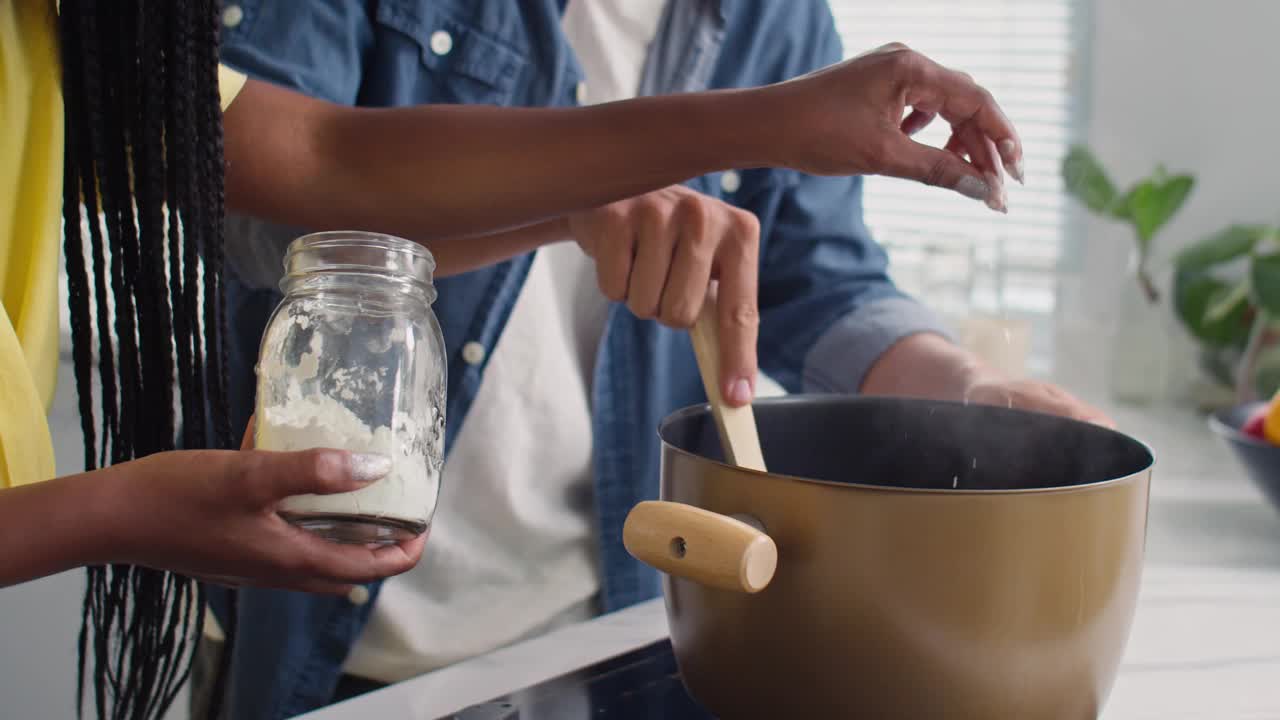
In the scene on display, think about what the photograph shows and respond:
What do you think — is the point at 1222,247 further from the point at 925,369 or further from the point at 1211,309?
the point at 925,369

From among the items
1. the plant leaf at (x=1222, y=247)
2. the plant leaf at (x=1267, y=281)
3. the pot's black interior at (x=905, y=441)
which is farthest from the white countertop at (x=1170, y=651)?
the plant leaf at (x=1222, y=247)

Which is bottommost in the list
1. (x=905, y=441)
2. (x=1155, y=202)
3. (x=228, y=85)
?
(x=905, y=441)

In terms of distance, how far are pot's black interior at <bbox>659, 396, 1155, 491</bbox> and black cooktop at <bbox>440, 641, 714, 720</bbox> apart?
13 cm

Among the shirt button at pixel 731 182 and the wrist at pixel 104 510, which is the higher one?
the shirt button at pixel 731 182

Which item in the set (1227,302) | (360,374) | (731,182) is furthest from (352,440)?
(1227,302)

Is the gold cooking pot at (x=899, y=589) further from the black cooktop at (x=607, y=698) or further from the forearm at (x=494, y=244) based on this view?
the forearm at (x=494, y=244)

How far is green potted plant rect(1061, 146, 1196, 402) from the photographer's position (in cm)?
174

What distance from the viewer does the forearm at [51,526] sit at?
0.34 metres

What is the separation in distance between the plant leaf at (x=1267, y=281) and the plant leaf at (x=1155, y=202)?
0.35 metres

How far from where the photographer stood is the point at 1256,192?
1.82 meters

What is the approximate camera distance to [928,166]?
0.48 metres

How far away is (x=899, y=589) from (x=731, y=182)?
0.63 metres

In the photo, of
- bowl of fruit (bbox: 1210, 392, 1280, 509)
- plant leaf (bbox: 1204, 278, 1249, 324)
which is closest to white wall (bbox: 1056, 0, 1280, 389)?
plant leaf (bbox: 1204, 278, 1249, 324)

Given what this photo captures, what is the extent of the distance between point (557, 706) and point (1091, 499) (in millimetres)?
281
